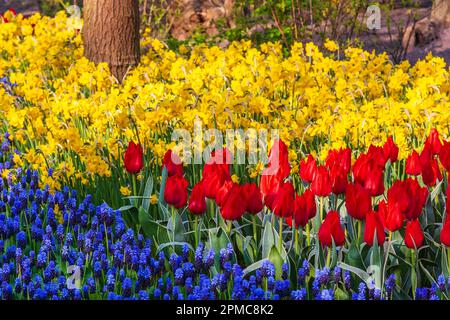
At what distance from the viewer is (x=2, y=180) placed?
497 cm

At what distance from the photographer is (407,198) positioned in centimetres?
334

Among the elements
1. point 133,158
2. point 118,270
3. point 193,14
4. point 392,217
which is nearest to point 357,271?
point 392,217

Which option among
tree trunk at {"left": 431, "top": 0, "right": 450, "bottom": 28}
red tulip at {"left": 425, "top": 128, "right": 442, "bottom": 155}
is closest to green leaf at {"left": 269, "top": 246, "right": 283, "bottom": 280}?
red tulip at {"left": 425, "top": 128, "right": 442, "bottom": 155}

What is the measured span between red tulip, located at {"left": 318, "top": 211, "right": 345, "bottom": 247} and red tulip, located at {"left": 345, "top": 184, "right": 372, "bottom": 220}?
0.14 meters

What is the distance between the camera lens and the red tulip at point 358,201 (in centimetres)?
338

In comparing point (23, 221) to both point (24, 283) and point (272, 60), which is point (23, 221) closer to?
point (24, 283)

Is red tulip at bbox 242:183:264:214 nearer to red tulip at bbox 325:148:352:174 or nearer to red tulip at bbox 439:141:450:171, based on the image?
A: red tulip at bbox 325:148:352:174

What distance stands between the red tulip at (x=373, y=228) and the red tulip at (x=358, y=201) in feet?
0.35

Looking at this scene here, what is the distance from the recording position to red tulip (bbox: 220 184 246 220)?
3408mm

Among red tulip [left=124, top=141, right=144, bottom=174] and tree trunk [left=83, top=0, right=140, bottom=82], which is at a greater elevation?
tree trunk [left=83, top=0, right=140, bottom=82]

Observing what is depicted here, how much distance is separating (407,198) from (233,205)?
67 centimetres

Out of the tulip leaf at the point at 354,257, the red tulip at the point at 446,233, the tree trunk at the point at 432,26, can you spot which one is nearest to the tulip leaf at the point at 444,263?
the red tulip at the point at 446,233

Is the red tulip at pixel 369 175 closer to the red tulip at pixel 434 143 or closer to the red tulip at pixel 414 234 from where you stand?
the red tulip at pixel 414 234
